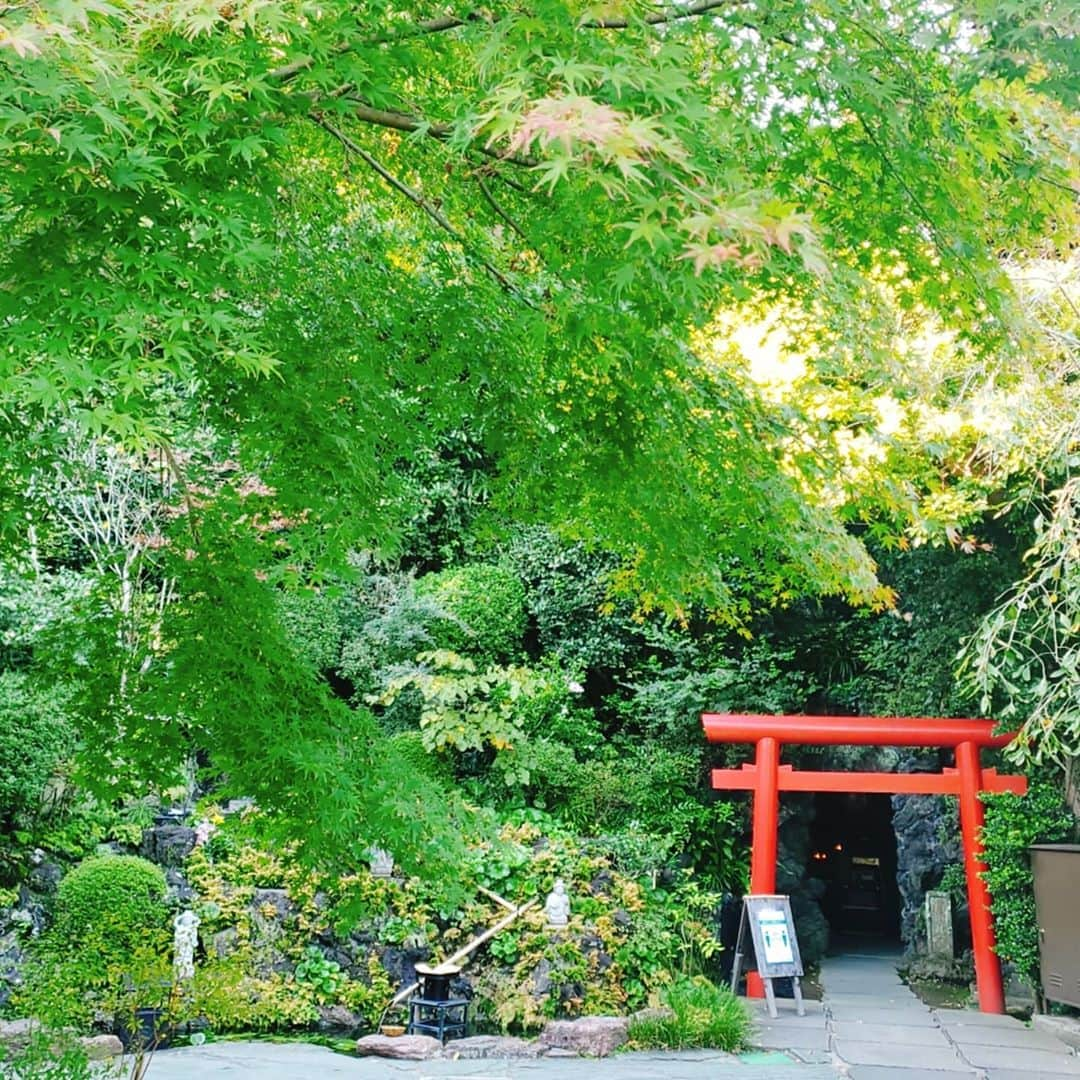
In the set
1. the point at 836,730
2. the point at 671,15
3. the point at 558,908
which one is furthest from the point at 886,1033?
the point at 671,15

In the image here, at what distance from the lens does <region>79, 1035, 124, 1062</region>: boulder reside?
5.86 m

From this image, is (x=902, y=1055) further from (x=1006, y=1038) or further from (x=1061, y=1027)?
(x=1061, y=1027)

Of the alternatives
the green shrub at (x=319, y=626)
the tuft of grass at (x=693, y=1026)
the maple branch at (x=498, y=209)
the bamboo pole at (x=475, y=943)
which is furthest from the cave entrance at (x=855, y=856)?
the maple branch at (x=498, y=209)

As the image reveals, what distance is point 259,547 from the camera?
3881 mm

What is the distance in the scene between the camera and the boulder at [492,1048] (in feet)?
21.2

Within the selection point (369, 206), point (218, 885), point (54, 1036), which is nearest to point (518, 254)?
point (369, 206)

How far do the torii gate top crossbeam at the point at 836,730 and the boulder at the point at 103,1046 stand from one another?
445cm

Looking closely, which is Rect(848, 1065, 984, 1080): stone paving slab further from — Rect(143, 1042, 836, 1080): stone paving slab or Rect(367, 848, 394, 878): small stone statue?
Rect(367, 848, 394, 878): small stone statue

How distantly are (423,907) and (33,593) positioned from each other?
408cm

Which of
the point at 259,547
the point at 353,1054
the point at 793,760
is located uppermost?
the point at 259,547

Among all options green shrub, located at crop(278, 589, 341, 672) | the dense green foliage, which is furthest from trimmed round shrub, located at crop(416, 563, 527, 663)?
the dense green foliage

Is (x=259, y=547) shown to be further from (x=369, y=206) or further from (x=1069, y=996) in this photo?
(x=1069, y=996)

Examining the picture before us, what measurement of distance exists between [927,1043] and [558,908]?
2.46m

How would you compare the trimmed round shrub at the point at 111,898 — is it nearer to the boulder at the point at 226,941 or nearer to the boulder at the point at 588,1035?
the boulder at the point at 226,941
